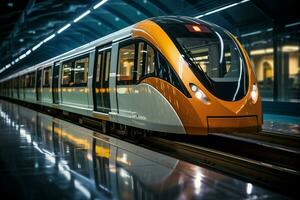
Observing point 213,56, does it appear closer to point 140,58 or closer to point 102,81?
point 140,58

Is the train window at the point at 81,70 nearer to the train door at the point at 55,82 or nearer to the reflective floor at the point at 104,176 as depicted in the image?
the train door at the point at 55,82

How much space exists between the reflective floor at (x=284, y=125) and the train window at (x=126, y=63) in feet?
14.4

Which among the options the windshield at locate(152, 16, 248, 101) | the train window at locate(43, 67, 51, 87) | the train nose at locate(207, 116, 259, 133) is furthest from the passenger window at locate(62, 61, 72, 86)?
the train nose at locate(207, 116, 259, 133)

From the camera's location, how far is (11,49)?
43.8m

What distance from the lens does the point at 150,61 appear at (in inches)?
376

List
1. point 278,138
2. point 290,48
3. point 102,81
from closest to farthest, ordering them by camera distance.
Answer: point 278,138 < point 102,81 < point 290,48

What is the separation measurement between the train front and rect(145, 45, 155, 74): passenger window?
26cm

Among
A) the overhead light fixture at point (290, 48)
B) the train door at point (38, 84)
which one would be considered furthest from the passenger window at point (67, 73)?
the overhead light fixture at point (290, 48)

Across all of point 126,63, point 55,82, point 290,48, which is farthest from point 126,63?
point 55,82

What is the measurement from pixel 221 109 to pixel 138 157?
6.14 feet

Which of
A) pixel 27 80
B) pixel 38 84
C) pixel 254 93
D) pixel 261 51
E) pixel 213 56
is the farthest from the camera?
pixel 27 80

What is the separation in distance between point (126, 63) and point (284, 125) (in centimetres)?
578

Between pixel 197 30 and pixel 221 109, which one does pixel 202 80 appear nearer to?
pixel 221 109

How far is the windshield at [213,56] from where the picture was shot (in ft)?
28.7
